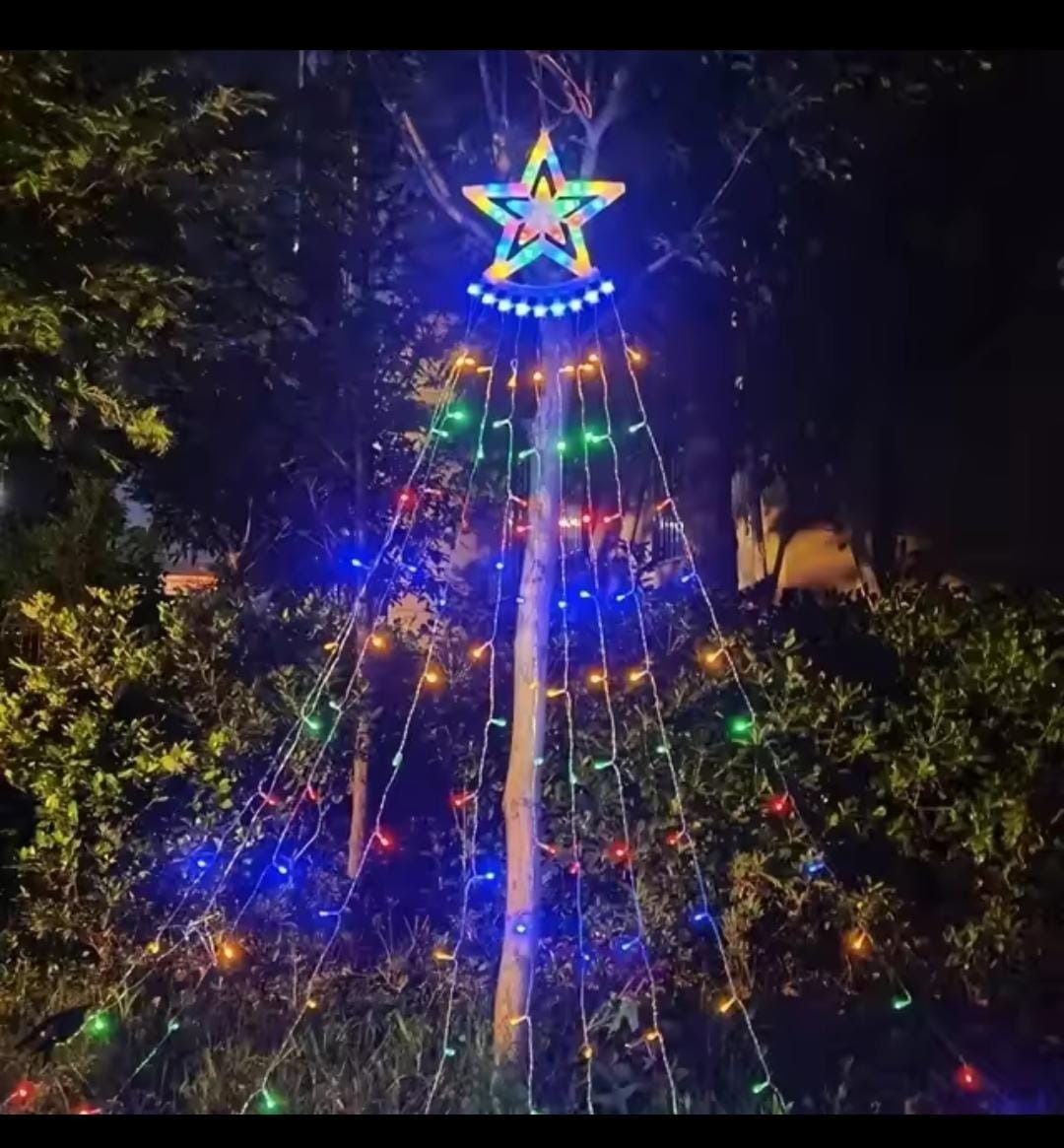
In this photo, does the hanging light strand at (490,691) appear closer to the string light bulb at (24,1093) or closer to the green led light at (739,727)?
the green led light at (739,727)

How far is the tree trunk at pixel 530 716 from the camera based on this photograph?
7.82ft

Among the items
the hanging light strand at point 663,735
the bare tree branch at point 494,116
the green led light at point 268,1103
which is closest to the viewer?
the green led light at point 268,1103

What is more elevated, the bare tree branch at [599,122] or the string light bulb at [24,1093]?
the bare tree branch at [599,122]

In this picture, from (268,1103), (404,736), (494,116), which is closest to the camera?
(268,1103)

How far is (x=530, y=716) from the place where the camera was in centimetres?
242

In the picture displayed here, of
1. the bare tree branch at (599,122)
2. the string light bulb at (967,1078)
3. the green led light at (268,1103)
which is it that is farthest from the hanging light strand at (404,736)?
the string light bulb at (967,1078)

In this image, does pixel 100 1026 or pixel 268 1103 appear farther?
pixel 100 1026

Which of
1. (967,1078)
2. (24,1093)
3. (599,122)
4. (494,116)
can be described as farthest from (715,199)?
(24,1093)

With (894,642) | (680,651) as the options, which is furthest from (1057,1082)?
(680,651)

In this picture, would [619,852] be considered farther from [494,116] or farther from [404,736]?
[494,116]

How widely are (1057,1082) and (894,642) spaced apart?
869 millimetres

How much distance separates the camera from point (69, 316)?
8.13 feet

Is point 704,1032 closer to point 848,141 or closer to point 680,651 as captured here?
point 680,651

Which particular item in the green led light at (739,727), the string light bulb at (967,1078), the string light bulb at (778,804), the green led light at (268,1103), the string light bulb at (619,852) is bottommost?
the green led light at (268,1103)
